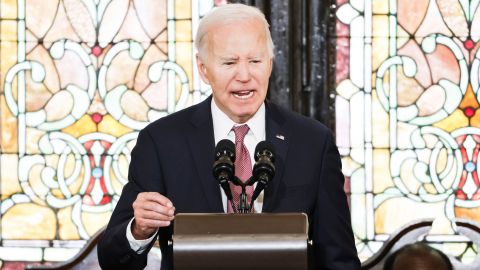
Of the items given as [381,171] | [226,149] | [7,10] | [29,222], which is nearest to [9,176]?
[29,222]

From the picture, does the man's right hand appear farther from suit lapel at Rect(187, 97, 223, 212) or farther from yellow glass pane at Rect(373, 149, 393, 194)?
yellow glass pane at Rect(373, 149, 393, 194)

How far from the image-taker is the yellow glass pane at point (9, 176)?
4.15 meters

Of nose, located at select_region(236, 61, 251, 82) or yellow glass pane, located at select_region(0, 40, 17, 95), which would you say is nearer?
nose, located at select_region(236, 61, 251, 82)

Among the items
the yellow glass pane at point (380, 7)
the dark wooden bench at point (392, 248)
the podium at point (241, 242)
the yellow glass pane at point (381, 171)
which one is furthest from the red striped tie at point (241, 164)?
the yellow glass pane at point (380, 7)

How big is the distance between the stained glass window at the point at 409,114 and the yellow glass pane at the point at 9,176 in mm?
1306

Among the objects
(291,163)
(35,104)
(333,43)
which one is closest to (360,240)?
(333,43)

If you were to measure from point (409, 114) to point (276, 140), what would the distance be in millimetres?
1822

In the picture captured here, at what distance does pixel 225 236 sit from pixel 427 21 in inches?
98.2

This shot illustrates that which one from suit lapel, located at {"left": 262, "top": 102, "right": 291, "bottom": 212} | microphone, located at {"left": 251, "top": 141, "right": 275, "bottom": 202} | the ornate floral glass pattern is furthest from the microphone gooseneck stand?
the ornate floral glass pattern

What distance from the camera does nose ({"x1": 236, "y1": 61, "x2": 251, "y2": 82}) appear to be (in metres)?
2.34

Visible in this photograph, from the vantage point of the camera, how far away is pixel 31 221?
13.6 feet

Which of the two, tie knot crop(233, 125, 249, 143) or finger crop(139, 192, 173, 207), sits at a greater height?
tie knot crop(233, 125, 249, 143)

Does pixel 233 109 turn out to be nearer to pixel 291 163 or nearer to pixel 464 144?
pixel 291 163

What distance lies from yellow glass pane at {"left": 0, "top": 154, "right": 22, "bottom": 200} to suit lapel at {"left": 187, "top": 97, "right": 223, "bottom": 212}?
1.80m
